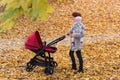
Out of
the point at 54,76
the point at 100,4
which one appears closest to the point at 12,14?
the point at 54,76

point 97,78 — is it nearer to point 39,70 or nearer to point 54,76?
point 54,76

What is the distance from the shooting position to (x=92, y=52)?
12.3 metres

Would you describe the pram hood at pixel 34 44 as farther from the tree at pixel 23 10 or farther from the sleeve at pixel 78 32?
the tree at pixel 23 10

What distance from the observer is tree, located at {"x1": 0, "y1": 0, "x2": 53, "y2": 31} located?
3795 millimetres

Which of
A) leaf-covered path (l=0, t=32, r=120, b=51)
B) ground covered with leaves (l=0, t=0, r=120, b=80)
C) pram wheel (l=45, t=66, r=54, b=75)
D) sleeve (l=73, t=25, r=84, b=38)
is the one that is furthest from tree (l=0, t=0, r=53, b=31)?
leaf-covered path (l=0, t=32, r=120, b=51)

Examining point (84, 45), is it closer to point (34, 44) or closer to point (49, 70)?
point (49, 70)

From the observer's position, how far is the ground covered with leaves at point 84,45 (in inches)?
380

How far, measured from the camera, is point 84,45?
44.2 ft

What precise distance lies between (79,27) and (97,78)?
1.48 metres

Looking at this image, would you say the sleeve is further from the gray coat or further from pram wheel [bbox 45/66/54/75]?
pram wheel [bbox 45/66/54/75]

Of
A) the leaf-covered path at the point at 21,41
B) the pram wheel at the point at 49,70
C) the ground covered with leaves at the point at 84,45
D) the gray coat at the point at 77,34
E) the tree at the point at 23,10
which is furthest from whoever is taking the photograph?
the leaf-covered path at the point at 21,41

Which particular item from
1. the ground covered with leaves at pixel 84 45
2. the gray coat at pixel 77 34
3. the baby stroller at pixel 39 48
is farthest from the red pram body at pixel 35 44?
the ground covered with leaves at pixel 84 45

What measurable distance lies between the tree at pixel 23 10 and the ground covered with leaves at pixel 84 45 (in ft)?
13.3

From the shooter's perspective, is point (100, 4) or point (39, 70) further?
point (100, 4)
